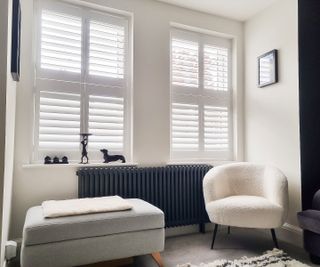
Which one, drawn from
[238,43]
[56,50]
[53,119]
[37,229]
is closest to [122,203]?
[37,229]

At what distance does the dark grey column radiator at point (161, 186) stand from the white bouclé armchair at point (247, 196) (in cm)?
30

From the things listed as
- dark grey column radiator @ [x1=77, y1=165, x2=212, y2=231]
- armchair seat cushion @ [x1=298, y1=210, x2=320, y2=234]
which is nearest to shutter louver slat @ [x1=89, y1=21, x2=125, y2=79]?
dark grey column radiator @ [x1=77, y1=165, x2=212, y2=231]

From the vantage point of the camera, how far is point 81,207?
1909 mm

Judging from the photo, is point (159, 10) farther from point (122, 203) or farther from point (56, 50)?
point (122, 203)

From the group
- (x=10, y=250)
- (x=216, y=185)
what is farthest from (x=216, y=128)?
(x=10, y=250)

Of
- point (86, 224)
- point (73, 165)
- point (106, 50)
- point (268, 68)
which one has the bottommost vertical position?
point (86, 224)

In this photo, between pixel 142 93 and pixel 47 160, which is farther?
pixel 142 93

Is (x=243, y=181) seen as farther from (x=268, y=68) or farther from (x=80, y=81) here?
(x=80, y=81)

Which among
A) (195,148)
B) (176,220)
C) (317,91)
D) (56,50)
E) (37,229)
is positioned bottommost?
(176,220)

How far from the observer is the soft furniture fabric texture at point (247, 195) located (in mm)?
2246

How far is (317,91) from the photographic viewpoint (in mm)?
2459

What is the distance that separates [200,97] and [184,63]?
0.45 meters

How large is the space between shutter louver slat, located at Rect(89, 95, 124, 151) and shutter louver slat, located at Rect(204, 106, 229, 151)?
1071mm

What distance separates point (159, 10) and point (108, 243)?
2.44 m
